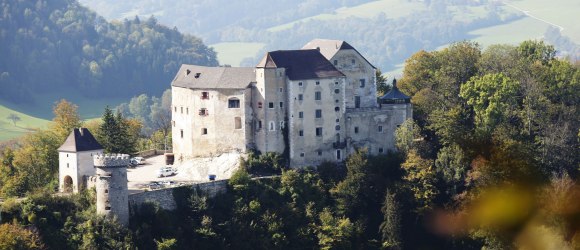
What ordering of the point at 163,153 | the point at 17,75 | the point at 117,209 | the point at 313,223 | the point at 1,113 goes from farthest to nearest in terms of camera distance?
the point at 17,75 < the point at 1,113 < the point at 163,153 < the point at 313,223 < the point at 117,209

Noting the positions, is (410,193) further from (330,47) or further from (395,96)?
(330,47)

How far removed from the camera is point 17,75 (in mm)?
198375

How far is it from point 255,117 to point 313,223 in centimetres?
986

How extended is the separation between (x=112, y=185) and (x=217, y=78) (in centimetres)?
1593

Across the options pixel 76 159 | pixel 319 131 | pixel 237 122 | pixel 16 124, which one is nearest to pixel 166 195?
pixel 76 159

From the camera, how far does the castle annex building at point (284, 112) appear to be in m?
87.4

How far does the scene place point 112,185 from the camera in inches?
3007

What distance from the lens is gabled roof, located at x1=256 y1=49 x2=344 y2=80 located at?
87.2m

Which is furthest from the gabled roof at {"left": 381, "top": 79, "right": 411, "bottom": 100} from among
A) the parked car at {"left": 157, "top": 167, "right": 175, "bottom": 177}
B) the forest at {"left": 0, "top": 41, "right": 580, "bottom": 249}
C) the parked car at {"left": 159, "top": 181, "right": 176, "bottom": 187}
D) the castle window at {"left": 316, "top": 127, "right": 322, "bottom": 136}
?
the parked car at {"left": 159, "top": 181, "right": 176, "bottom": 187}

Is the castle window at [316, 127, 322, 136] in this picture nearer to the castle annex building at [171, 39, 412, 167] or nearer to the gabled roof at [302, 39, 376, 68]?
the castle annex building at [171, 39, 412, 167]

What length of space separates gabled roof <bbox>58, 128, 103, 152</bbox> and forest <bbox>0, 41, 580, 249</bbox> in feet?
11.9

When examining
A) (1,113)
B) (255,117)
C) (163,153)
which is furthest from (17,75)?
(255,117)

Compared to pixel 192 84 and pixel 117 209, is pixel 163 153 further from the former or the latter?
pixel 117 209

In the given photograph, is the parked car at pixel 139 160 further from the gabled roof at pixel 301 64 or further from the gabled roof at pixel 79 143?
the gabled roof at pixel 301 64
